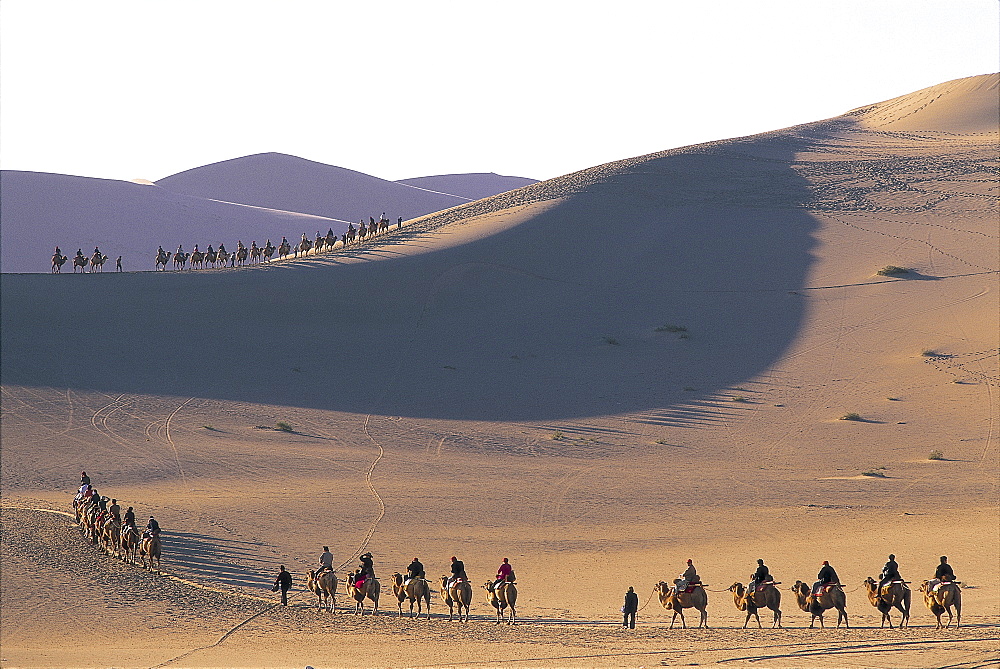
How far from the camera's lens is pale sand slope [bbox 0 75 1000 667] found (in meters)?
19.5

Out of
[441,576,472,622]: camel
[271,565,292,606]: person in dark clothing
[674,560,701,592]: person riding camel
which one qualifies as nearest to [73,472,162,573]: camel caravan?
[271,565,292,606]: person in dark clothing

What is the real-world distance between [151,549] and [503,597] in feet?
26.9

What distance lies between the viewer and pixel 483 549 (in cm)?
2459

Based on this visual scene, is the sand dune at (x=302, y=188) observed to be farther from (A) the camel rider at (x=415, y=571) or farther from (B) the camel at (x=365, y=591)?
(A) the camel rider at (x=415, y=571)

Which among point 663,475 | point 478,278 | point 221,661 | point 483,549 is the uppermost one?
point 478,278

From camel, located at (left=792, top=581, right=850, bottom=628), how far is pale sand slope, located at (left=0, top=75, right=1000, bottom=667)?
2.60 ft

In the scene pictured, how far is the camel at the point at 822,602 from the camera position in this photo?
17.7m

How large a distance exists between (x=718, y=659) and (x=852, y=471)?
17.4 m

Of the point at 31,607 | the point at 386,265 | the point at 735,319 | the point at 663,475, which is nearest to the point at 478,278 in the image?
the point at 386,265

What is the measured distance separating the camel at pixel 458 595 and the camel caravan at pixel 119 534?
670 cm

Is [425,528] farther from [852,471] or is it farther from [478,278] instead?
[478,278]

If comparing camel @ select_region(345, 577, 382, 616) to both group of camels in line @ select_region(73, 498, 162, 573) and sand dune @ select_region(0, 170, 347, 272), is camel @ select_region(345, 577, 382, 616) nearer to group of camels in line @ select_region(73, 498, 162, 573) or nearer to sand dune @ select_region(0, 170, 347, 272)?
group of camels in line @ select_region(73, 498, 162, 573)

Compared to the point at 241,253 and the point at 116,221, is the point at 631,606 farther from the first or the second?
the point at 116,221

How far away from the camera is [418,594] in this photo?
64.4ft
